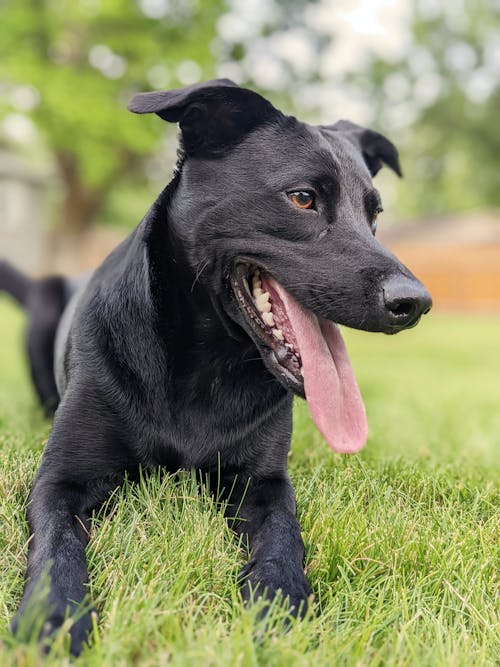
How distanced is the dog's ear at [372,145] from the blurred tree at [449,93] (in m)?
24.2

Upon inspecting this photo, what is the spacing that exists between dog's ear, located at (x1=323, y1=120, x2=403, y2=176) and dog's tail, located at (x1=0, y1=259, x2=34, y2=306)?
2.73 meters

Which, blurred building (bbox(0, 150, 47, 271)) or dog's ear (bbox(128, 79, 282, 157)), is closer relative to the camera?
dog's ear (bbox(128, 79, 282, 157))

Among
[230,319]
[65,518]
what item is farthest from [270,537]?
[230,319]

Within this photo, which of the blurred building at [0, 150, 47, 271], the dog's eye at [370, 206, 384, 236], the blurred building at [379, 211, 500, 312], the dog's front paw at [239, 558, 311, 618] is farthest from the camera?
the blurred building at [0, 150, 47, 271]

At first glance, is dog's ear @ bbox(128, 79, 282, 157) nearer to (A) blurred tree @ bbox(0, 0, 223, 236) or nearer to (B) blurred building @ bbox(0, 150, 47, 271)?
(A) blurred tree @ bbox(0, 0, 223, 236)

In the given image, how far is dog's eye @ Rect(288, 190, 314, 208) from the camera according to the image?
2439 mm

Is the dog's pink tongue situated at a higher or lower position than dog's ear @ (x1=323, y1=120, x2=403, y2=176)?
lower

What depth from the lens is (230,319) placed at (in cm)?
254

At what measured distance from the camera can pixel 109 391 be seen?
2539 mm

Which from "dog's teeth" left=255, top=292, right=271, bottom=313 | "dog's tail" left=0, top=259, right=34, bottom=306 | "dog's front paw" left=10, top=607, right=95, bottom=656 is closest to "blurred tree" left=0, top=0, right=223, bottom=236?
"dog's tail" left=0, top=259, right=34, bottom=306

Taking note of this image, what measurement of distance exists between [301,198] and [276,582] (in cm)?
121

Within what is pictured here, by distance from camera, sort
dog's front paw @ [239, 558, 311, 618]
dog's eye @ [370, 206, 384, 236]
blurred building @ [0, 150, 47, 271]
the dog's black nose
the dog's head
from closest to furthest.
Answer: dog's front paw @ [239, 558, 311, 618] → the dog's black nose → the dog's head → dog's eye @ [370, 206, 384, 236] → blurred building @ [0, 150, 47, 271]

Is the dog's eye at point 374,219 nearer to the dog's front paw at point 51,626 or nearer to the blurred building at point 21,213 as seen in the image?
the dog's front paw at point 51,626

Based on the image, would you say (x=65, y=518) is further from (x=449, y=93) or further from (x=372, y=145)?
(x=449, y=93)
